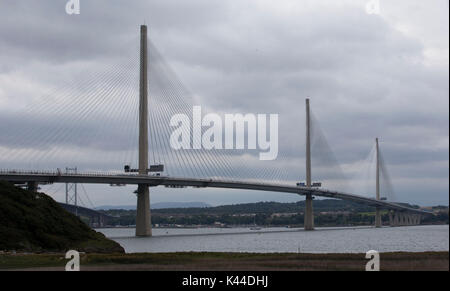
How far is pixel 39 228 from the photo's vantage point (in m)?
58.8

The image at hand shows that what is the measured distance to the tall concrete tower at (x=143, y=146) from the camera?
302ft

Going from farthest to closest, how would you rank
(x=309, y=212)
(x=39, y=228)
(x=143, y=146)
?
(x=309, y=212)
(x=143, y=146)
(x=39, y=228)

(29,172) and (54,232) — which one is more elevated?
(29,172)

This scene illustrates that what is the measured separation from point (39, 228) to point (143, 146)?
34624 millimetres

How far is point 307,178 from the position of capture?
5369 inches

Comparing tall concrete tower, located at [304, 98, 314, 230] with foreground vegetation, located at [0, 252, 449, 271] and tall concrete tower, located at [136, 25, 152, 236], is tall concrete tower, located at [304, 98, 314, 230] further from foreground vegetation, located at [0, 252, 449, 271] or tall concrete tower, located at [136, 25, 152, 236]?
foreground vegetation, located at [0, 252, 449, 271]

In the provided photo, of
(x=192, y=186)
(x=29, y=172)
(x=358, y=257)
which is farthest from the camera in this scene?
(x=192, y=186)

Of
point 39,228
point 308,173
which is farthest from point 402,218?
point 39,228

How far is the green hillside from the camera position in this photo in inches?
2156

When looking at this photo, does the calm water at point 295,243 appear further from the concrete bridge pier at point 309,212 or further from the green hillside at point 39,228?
the concrete bridge pier at point 309,212

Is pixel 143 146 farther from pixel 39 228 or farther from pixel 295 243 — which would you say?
pixel 39 228

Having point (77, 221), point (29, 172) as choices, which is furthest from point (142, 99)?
point (77, 221)
